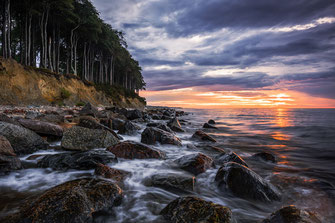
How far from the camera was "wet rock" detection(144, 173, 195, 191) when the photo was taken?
3.17 m

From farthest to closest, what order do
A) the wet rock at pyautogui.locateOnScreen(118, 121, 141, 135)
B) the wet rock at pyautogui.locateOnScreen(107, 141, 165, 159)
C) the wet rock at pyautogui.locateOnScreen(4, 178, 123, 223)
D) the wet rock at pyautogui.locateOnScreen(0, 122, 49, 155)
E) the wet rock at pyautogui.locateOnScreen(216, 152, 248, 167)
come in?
the wet rock at pyautogui.locateOnScreen(118, 121, 141, 135) → the wet rock at pyautogui.locateOnScreen(107, 141, 165, 159) → the wet rock at pyautogui.locateOnScreen(216, 152, 248, 167) → the wet rock at pyautogui.locateOnScreen(0, 122, 49, 155) → the wet rock at pyautogui.locateOnScreen(4, 178, 123, 223)

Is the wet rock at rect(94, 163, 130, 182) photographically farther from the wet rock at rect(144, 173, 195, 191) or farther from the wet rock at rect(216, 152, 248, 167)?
the wet rock at rect(216, 152, 248, 167)

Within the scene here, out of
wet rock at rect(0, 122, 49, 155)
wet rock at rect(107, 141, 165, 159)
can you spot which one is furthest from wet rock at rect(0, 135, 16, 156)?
wet rock at rect(107, 141, 165, 159)

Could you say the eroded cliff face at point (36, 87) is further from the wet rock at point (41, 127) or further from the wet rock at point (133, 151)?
the wet rock at point (133, 151)

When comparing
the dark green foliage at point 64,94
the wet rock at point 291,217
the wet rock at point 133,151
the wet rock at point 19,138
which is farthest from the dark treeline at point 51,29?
the wet rock at point 291,217

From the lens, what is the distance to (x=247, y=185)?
310cm

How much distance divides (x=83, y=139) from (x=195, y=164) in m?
3.05

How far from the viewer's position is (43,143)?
16.3ft

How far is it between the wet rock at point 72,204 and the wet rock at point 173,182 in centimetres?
93

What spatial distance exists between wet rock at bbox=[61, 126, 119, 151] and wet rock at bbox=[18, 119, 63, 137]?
1335 mm

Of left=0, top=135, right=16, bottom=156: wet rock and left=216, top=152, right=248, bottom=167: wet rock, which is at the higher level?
left=0, top=135, right=16, bottom=156: wet rock

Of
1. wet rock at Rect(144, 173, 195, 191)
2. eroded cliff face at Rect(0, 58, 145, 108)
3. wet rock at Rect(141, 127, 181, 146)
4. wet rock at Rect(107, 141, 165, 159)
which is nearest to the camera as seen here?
wet rock at Rect(144, 173, 195, 191)

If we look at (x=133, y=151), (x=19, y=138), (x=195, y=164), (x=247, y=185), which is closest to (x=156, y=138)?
(x=133, y=151)

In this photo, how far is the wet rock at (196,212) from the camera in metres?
1.95
